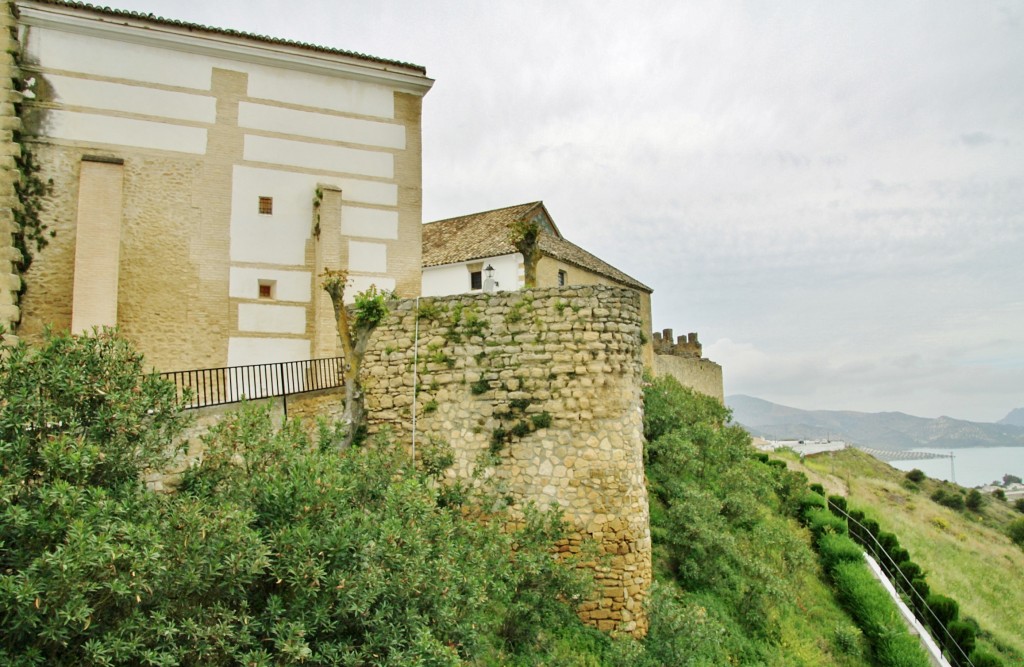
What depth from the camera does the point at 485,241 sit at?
88.5ft

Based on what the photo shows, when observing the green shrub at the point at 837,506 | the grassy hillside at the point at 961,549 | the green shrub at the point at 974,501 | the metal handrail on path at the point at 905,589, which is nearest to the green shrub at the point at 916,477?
the green shrub at the point at 974,501

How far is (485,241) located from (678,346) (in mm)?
19490

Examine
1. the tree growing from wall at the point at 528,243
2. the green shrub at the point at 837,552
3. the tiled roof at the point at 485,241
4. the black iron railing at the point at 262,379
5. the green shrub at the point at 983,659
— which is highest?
the tiled roof at the point at 485,241

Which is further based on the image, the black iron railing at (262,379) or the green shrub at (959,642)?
the green shrub at (959,642)

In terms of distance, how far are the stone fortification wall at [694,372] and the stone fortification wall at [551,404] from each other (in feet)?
78.8

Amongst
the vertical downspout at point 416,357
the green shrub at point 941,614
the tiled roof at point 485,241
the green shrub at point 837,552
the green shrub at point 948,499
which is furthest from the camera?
the green shrub at point 948,499

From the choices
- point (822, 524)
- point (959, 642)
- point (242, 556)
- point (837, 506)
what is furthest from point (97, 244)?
point (837, 506)

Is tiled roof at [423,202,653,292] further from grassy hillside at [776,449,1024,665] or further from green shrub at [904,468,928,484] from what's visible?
green shrub at [904,468,928,484]

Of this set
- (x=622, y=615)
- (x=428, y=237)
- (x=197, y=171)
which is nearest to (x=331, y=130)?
(x=197, y=171)

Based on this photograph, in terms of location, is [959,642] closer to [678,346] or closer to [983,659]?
[983,659]

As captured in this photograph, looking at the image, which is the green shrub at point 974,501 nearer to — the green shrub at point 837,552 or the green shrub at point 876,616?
the green shrub at point 837,552

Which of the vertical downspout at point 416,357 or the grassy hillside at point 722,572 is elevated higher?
the vertical downspout at point 416,357

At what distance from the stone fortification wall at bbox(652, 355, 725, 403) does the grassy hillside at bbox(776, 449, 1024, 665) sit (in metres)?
6.69

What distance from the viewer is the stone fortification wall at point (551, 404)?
11023 millimetres
